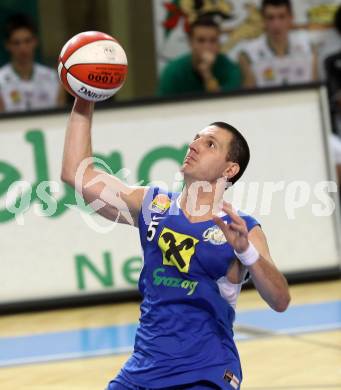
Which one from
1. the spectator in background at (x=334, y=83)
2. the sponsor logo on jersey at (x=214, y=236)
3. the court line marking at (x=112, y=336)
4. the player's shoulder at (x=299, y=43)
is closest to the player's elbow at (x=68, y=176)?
the sponsor logo on jersey at (x=214, y=236)

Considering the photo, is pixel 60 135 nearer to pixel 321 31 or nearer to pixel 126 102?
pixel 126 102

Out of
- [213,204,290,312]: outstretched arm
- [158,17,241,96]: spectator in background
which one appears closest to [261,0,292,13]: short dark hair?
[158,17,241,96]: spectator in background

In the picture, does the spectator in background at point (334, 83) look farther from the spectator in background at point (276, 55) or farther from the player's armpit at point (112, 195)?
the player's armpit at point (112, 195)

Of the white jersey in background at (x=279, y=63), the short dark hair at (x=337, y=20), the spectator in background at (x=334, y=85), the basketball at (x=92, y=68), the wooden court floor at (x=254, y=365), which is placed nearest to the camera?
the basketball at (x=92, y=68)

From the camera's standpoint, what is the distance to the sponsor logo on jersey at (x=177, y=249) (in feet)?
Answer: 15.7

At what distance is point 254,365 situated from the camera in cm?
725

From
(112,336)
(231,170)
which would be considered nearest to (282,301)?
(231,170)

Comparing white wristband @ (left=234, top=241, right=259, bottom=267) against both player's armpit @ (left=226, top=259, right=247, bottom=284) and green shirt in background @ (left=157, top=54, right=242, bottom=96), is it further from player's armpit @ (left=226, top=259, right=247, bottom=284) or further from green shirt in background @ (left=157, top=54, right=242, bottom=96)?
green shirt in background @ (left=157, top=54, right=242, bottom=96)

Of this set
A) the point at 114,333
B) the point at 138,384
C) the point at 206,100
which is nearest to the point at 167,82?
the point at 206,100

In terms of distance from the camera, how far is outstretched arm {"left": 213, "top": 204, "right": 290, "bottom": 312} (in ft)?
14.2

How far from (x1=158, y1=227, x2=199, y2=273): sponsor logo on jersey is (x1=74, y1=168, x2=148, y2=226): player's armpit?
0.27 metres

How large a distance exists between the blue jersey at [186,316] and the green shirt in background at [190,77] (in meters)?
5.65

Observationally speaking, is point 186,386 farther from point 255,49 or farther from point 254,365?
point 255,49

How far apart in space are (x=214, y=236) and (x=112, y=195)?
579 millimetres
